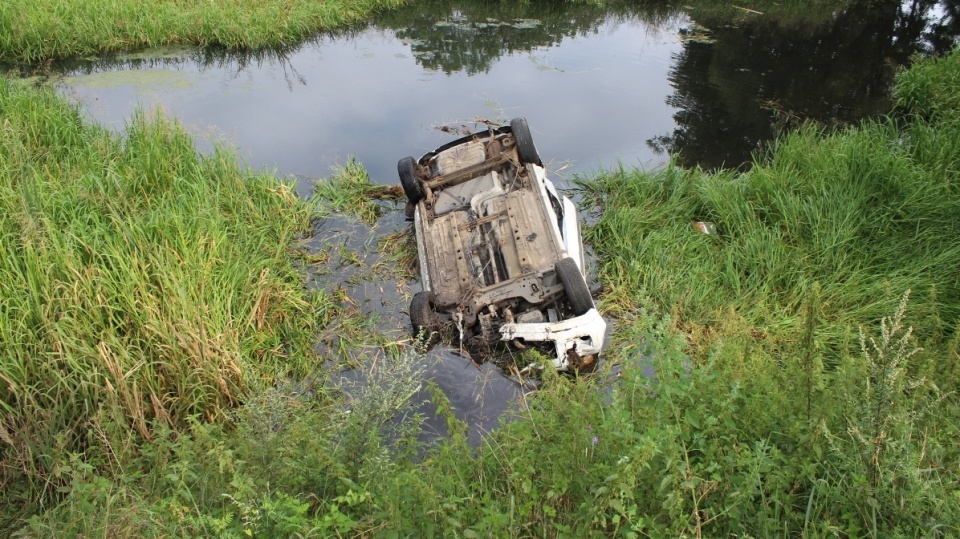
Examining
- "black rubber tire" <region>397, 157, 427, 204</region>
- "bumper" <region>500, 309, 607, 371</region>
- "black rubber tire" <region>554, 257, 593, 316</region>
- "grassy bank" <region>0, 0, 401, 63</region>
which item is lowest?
"bumper" <region>500, 309, 607, 371</region>

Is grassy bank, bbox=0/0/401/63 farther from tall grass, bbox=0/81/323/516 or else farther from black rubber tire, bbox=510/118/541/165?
black rubber tire, bbox=510/118/541/165

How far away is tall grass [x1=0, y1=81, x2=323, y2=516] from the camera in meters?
3.88

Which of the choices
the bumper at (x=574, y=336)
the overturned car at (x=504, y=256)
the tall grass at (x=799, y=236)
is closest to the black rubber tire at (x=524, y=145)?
the overturned car at (x=504, y=256)

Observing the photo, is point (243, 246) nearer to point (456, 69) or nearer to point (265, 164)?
point (265, 164)

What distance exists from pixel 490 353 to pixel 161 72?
851 cm

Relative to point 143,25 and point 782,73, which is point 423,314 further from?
point 782,73

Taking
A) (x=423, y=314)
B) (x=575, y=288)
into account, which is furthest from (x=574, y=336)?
(x=423, y=314)

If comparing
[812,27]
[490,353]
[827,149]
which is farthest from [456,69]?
[812,27]

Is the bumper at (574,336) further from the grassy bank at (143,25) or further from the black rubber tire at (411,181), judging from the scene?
the grassy bank at (143,25)

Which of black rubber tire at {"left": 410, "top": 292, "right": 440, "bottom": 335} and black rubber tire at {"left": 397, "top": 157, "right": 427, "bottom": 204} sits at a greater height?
black rubber tire at {"left": 397, "top": 157, "right": 427, "bottom": 204}

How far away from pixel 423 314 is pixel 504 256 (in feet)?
3.22

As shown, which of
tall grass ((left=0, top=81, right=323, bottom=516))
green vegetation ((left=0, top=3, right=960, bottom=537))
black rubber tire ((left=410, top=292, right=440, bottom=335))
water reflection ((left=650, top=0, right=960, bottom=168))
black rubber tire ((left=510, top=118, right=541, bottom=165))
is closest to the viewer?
green vegetation ((left=0, top=3, right=960, bottom=537))

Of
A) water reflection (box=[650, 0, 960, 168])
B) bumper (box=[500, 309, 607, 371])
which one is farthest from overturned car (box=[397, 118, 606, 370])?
water reflection (box=[650, 0, 960, 168])

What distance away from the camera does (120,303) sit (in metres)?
4.40
